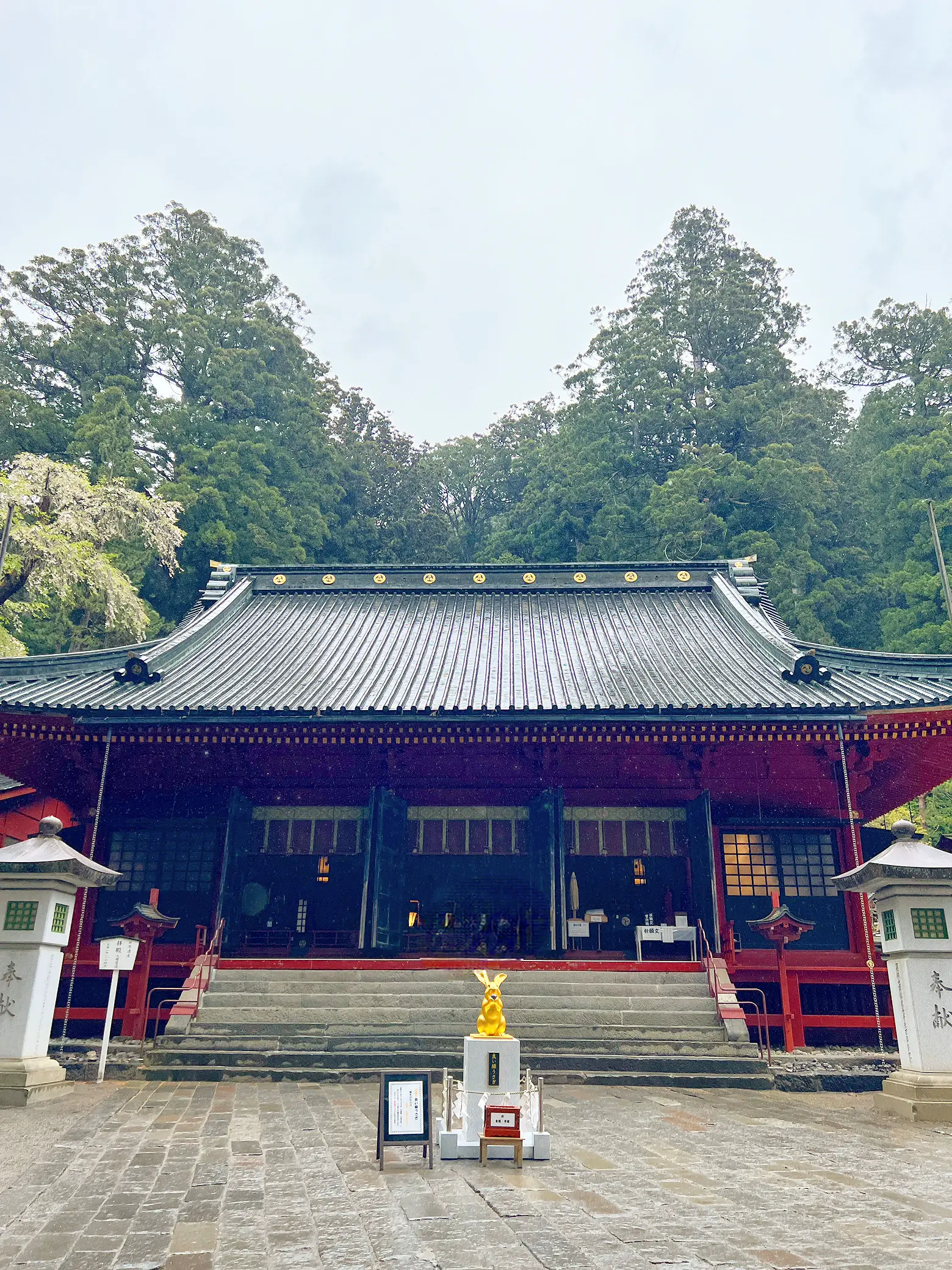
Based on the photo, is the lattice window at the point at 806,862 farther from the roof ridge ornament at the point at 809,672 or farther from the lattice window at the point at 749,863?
the roof ridge ornament at the point at 809,672

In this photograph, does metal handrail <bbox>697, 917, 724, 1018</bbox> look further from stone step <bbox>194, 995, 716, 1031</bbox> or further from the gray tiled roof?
the gray tiled roof

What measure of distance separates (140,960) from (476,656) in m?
9.80

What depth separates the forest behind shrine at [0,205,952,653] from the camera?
3931cm

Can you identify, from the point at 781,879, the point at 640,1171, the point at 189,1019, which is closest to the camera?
the point at 640,1171

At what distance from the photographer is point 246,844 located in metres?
17.8

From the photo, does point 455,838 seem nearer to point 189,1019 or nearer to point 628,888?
point 628,888

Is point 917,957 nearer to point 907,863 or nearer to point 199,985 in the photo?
point 907,863

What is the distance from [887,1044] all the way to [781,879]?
10.7ft

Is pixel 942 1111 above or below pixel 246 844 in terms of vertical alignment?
below

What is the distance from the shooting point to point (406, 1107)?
7.23 metres

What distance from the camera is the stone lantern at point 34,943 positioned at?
430 inches

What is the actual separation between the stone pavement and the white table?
5.91 meters

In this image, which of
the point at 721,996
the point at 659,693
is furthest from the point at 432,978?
the point at 659,693

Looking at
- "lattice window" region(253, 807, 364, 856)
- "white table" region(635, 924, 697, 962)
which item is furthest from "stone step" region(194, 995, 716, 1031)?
"lattice window" region(253, 807, 364, 856)
